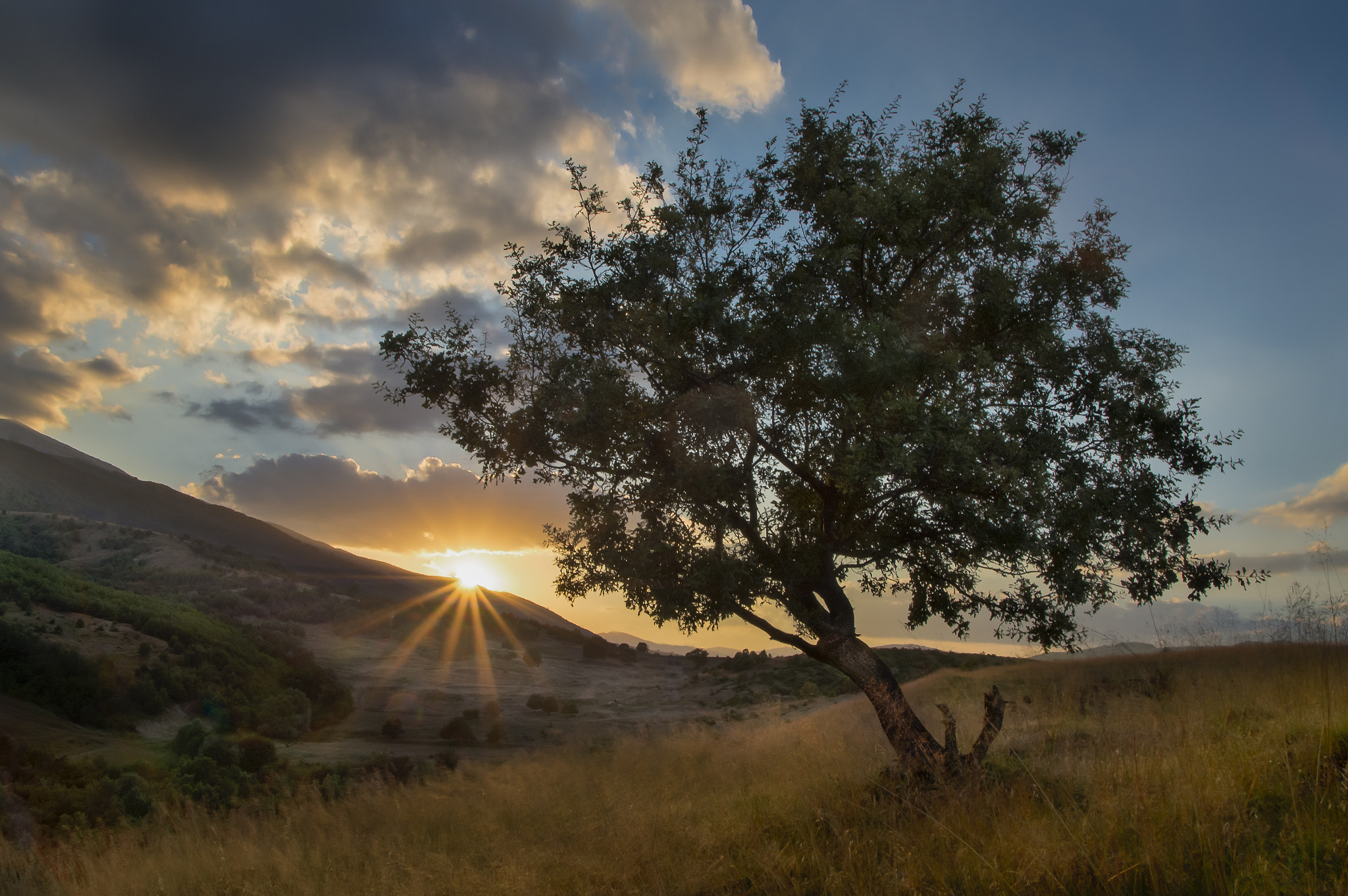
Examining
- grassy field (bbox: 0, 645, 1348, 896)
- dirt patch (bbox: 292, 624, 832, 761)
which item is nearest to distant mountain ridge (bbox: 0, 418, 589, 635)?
dirt patch (bbox: 292, 624, 832, 761)

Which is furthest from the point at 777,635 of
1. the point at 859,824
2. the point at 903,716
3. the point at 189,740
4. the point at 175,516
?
the point at 175,516

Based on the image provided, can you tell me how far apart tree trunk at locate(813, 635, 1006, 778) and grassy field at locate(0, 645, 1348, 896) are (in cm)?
58

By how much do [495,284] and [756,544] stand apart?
722 centimetres

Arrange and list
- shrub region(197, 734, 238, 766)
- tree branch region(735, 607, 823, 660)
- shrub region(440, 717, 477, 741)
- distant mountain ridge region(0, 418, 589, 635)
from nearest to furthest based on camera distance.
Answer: tree branch region(735, 607, 823, 660)
shrub region(197, 734, 238, 766)
shrub region(440, 717, 477, 741)
distant mountain ridge region(0, 418, 589, 635)

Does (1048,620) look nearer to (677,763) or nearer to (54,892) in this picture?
(677,763)

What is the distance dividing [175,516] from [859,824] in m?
89.9

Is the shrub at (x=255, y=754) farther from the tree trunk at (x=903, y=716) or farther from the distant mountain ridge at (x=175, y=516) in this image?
the distant mountain ridge at (x=175, y=516)

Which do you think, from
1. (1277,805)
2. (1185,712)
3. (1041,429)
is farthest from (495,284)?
(1185,712)

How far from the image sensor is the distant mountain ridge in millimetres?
61031

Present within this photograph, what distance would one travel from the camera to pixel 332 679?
3103 cm

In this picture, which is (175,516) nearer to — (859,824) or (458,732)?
(458,732)

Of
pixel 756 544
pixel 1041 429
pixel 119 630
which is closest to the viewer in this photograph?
pixel 1041 429

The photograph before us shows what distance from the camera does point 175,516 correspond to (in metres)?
74.0

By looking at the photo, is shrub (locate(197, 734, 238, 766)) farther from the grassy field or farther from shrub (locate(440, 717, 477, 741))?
shrub (locate(440, 717, 477, 741))
